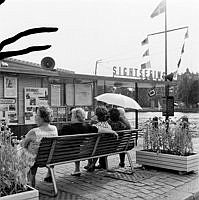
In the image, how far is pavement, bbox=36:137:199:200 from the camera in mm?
4570

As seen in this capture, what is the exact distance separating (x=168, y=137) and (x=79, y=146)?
1985mm

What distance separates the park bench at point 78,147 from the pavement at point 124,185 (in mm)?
377

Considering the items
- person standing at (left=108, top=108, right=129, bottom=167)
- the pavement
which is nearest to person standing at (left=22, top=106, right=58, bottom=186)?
the pavement

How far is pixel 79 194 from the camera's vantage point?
181 inches

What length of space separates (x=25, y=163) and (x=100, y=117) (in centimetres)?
270

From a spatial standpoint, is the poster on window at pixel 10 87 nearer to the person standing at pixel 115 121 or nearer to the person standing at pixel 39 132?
the person standing at pixel 115 121

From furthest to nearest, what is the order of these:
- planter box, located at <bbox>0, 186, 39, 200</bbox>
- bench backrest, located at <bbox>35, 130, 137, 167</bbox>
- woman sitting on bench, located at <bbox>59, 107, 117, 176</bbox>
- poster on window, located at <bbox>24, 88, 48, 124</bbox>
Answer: poster on window, located at <bbox>24, 88, 48, 124</bbox> → woman sitting on bench, located at <bbox>59, 107, 117, 176</bbox> → bench backrest, located at <bbox>35, 130, 137, 167</bbox> → planter box, located at <bbox>0, 186, 39, 200</bbox>

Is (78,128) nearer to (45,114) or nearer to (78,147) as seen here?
(78,147)

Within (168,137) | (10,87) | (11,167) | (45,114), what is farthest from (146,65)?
(11,167)

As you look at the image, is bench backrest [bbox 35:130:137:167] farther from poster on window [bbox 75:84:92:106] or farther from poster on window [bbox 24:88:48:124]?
poster on window [bbox 75:84:92:106]

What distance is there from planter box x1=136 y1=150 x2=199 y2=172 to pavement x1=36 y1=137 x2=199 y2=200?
4.6 inches

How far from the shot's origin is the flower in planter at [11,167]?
3.39 meters

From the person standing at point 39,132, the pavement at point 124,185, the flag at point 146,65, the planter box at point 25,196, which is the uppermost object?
the flag at point 146,65

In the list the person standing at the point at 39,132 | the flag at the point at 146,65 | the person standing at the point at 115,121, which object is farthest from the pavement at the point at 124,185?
the flag at the point at 146,65
